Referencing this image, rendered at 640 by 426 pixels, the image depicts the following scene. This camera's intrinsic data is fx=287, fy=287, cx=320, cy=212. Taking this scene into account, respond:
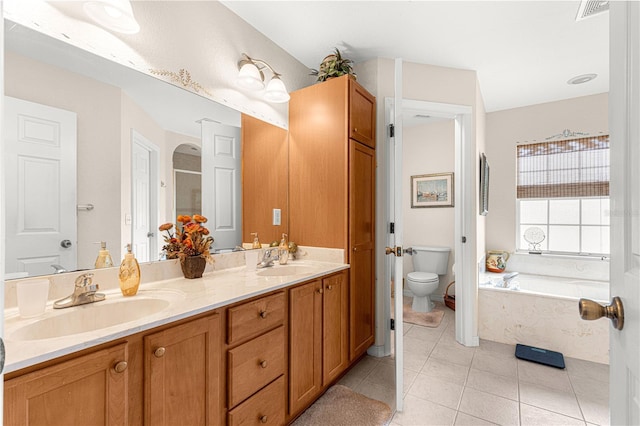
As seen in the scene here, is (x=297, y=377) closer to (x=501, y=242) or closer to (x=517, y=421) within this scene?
(x=517, y=421)

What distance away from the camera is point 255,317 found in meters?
1.35

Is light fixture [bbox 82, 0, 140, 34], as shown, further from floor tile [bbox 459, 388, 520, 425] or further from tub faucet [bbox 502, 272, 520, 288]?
tub faucet [bbox 502, 272, 520, 288]

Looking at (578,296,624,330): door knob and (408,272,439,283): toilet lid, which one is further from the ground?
(578,296,624,330): door knob

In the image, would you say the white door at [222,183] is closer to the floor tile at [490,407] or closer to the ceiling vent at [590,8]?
the floor tile at [490,407]

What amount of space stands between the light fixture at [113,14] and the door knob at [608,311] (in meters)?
1.88

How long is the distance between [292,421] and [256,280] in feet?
2.71

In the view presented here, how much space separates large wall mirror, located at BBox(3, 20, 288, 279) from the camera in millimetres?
1099

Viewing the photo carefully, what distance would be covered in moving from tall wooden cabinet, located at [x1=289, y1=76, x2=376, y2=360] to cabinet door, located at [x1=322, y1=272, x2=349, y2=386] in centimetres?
8

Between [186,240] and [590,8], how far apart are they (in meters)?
2.96

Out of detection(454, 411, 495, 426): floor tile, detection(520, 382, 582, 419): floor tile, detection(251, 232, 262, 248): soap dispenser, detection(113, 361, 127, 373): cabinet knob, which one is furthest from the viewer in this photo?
detection(251, 232, 262, 248): soap dispenser

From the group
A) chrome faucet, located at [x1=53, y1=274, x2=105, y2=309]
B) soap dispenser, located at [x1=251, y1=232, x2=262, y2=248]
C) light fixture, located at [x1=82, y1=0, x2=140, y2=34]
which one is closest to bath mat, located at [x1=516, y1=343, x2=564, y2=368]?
soap dispenser, located at [x1=251, y1=232, x2=262, y2=248]

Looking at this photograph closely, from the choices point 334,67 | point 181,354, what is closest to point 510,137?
point 334,67

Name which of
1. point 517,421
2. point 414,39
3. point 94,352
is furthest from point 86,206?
point 517,421

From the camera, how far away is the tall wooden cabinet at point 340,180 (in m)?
2.12
